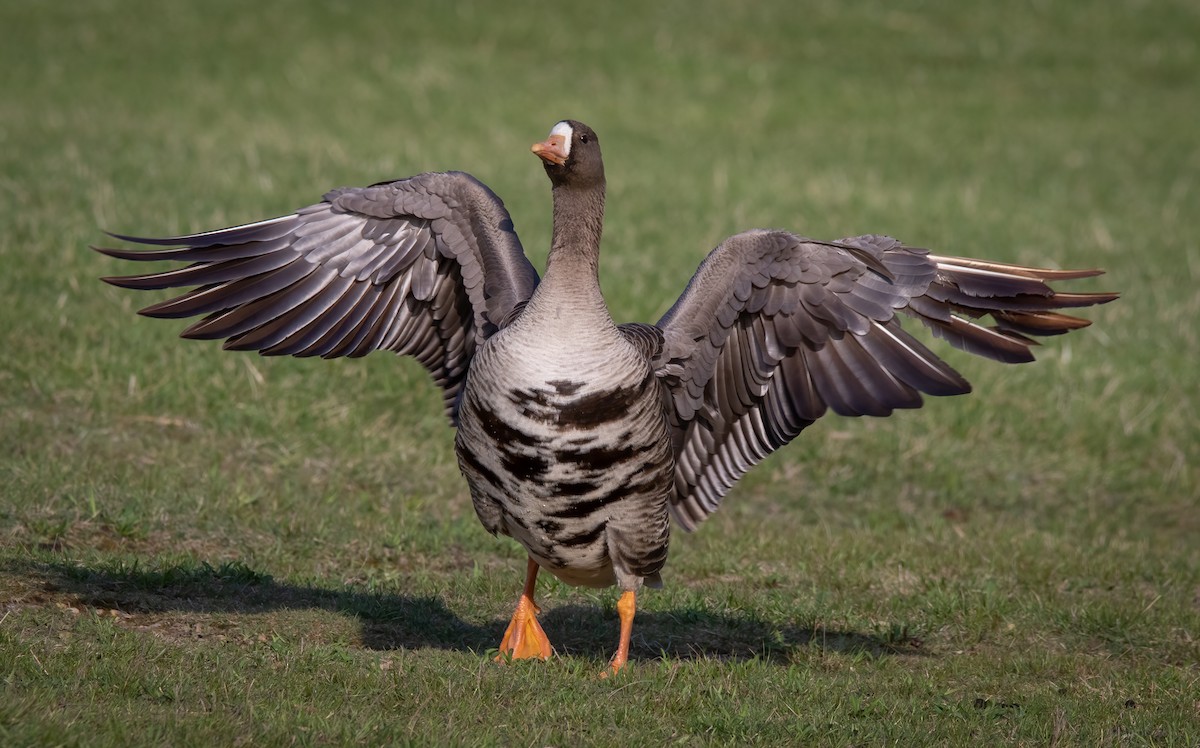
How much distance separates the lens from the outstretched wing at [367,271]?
6.50m

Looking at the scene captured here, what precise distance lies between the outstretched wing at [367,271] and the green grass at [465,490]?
1.47 meters

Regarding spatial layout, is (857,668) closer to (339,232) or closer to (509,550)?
(509,550)

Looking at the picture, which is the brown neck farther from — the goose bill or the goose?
the goose bill

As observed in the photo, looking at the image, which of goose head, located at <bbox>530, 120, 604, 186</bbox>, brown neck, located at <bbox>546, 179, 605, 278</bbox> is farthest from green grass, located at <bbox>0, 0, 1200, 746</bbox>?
goose head, located at <bbox>530, 120, 604, 186</bbox>

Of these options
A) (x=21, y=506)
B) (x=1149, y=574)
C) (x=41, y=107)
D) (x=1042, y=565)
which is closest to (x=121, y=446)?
(x=21, y=506)

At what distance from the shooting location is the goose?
6.04m

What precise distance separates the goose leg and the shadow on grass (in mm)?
344

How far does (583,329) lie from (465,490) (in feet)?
12.1

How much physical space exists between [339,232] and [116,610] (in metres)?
2.16

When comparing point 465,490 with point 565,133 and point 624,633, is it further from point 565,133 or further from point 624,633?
point 565,133

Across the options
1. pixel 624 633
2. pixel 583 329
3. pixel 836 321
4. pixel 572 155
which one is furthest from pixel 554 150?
pixel 624 633

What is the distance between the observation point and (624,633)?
6.54m

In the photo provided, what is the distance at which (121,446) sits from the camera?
896 centimetres

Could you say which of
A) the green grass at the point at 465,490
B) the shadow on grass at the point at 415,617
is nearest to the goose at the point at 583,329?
the shadow on grass at the point at 415,617
